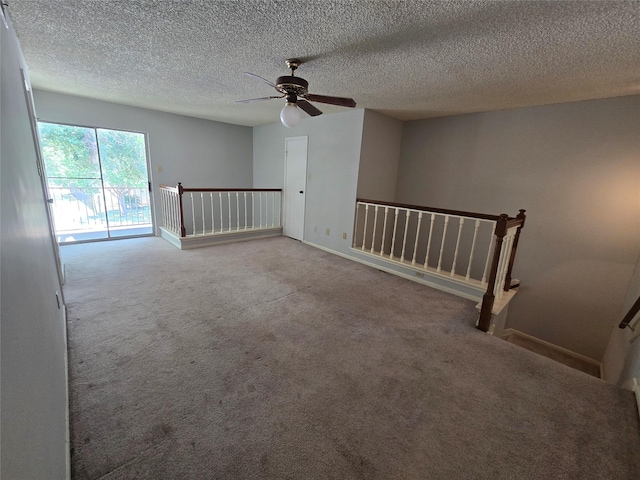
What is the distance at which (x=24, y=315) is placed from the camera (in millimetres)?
829

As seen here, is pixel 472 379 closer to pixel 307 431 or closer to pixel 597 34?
pixel 307 431

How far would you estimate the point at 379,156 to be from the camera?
4.39 metres

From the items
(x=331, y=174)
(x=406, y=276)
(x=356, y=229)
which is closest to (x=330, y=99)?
(x=331, y=174)

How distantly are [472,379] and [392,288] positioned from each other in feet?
4.90

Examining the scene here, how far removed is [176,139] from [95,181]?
1563mm

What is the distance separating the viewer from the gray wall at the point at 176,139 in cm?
416

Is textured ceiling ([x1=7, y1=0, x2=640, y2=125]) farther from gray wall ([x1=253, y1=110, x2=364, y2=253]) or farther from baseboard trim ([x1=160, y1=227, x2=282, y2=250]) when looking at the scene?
baseboard trim ([x1=160, y1=227, x2=282, y2=250])

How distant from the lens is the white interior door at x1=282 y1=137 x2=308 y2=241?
502 centimetres

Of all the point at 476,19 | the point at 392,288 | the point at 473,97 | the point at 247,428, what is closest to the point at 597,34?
the point at 476,19

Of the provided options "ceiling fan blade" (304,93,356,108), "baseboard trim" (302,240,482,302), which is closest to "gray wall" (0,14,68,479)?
"ceiling fan blade" (304,93,356,108)

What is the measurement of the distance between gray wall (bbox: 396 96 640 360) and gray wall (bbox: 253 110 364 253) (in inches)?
61.8

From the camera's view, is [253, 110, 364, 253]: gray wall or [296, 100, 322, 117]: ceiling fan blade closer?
[296, 100, 322, 117]: ceiling fan blade

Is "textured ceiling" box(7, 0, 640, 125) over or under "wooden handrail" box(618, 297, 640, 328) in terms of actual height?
over

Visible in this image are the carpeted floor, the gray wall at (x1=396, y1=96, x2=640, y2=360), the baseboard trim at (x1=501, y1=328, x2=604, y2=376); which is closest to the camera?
A: the carpeted floor
